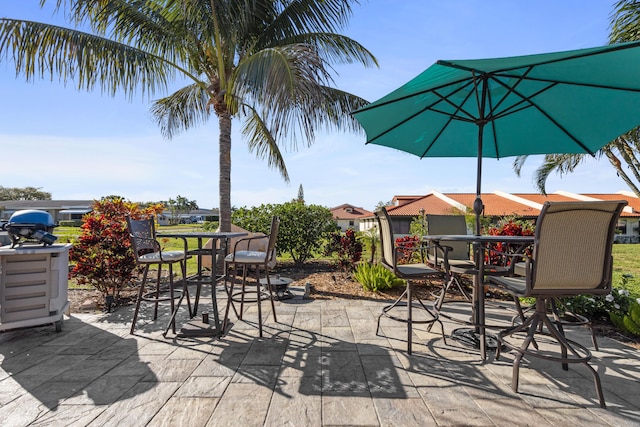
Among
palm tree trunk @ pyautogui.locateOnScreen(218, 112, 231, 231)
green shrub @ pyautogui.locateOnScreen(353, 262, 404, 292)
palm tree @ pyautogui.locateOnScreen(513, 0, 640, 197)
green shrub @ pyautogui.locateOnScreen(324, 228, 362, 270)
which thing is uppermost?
palm tree @ pyautogui.locateOnScreen(513, 0, 640, 197)

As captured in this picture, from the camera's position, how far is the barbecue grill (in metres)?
2.92

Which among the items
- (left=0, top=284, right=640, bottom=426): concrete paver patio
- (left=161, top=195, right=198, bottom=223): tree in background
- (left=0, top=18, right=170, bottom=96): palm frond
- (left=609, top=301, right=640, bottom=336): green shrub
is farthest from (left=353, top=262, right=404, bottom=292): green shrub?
(left=161, top=195, right=198, bottom=223): tree in background

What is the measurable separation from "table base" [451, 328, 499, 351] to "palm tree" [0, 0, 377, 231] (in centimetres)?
327

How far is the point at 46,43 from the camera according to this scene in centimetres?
465

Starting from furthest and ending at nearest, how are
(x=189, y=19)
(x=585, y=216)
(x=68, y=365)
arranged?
(x=189, y=19) < (x=68, y=365) < (x=585, y=216)

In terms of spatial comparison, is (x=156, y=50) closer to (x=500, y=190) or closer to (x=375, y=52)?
(x=375, y=52)

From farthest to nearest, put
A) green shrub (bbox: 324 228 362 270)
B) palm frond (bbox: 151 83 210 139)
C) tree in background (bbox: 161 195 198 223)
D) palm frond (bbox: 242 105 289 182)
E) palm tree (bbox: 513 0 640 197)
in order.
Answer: tree in background (bbox: 161 195 198 223), palm frond (bbox: 151 83 210 139), palm frond (bbox: 242 105 289 182), palm tree (bbox: 513 0 640 197), green shrub (bbox: 324 228 362 270)

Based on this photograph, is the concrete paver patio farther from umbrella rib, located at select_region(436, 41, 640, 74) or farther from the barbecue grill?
umbrella rib, located at select_region(436, 41, 640, 74)

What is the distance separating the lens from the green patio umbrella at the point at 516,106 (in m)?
2.33

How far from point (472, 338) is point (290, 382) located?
173cm

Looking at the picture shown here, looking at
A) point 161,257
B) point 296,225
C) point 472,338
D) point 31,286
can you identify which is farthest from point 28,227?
point 296,225

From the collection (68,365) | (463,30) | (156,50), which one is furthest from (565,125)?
(156,50)

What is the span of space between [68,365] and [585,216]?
12.2 feet

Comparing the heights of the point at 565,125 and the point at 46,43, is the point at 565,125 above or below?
below
